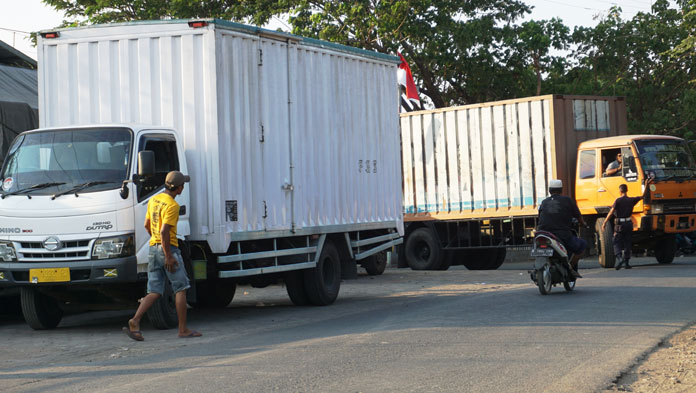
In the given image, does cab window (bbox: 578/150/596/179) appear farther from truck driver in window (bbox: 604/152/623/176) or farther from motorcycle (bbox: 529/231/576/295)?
motorcycle (bbox: 529/231/576/295)

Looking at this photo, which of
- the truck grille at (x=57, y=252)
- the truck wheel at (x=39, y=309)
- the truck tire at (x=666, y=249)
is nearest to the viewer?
the truck grille at (x=57, y=252)

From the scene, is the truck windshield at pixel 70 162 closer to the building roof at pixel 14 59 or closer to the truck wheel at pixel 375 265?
the building roof at pixel 14 59

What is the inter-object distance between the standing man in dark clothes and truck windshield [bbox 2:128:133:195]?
1102 cm

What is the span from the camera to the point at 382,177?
14953 millimetres

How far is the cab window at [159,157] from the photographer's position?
10.7m

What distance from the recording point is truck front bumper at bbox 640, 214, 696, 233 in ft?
61.6

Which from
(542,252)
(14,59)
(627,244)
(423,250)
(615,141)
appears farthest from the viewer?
(423,250)

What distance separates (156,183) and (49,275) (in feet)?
5.17

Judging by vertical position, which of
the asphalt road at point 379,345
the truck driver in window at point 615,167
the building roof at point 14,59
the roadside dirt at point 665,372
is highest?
the building roof at point 14,59

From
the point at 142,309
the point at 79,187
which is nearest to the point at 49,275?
the point at 79,187

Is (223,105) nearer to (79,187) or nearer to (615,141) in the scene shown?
(79,187)

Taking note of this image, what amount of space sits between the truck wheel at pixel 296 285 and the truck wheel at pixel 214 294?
0.95 metres

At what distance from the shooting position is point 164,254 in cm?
980

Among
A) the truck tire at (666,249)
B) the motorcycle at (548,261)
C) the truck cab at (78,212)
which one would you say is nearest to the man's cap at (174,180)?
the truck cab at (78,212)
